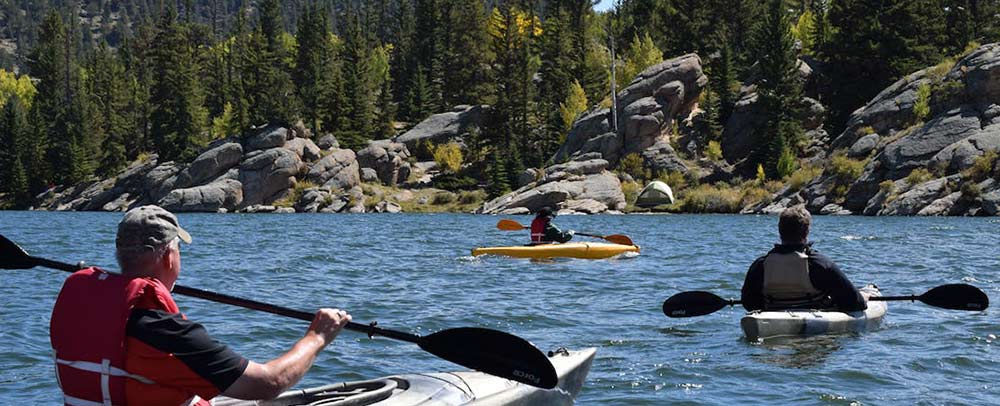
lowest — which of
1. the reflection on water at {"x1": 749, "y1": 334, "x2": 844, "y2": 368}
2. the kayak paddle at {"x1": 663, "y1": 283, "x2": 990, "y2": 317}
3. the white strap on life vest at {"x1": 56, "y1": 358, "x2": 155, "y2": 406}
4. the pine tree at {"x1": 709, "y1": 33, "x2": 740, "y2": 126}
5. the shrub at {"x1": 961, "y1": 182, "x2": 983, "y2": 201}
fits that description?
the reflection on water at {"x1": 749, "y1": 334, "x2": 844, "y2": 368}

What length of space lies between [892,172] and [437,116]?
3702cm

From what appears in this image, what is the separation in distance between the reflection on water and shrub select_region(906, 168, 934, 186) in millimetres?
35795

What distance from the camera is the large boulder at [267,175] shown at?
206 feet

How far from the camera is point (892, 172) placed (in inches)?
1761

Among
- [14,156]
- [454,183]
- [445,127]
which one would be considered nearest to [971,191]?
[454,183]

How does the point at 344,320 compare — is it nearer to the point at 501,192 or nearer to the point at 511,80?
the point at 501,192

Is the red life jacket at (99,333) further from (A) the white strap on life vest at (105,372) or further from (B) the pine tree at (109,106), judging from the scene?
(B) the pine tree at (109,106)

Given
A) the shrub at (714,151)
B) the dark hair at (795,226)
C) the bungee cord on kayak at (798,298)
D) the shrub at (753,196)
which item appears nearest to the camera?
the dark hair at (795,226)

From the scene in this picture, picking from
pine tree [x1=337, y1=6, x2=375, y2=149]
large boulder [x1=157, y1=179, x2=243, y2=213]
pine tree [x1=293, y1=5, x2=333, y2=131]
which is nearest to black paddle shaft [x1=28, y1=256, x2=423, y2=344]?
large boulder [x1=157, y1=179, x2=243, y2=213]

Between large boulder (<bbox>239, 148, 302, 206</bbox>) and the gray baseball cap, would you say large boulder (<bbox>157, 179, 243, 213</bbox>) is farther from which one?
the gray baseball cap

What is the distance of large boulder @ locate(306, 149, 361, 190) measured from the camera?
6272 cm

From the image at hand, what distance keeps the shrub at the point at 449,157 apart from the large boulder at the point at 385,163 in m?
2.26

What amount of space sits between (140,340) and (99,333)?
0.60 feet

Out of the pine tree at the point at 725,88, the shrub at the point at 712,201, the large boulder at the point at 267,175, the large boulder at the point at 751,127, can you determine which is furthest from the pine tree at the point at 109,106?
the large boulder at the point at 751,127
